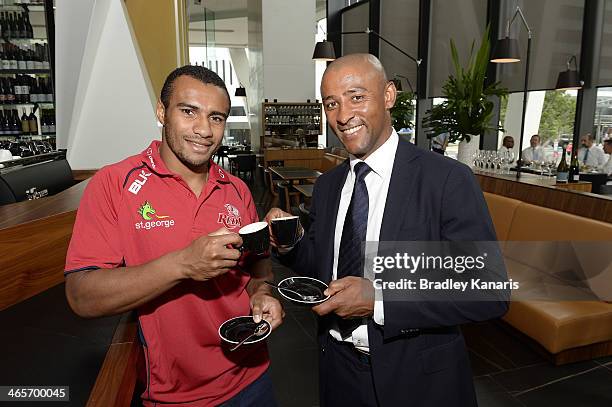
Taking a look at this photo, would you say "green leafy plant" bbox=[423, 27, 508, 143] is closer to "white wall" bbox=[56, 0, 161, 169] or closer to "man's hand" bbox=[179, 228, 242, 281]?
"white wall" bbox=[56, 0, 161, 169]

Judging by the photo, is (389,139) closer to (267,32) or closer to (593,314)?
(593,314)

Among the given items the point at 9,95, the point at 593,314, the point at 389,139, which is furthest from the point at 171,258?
the point at 9,95

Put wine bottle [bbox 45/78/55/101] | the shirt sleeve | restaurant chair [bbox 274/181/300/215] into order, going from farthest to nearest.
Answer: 1. restaurant chair [bbox 274/181/300/215]
2. wine bottle [bbox 45/78/55/101]
3. the shirt sleeve

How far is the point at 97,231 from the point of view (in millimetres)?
1177

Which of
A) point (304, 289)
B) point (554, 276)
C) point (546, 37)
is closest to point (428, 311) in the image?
point (304, 289)

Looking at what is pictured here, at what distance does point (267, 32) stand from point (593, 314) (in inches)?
443

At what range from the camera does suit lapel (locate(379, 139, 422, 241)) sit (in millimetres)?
1381

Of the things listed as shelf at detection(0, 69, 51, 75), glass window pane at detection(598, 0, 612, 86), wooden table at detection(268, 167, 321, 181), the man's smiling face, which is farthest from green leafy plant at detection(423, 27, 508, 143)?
shelf at detection(0, 69, 51, 75)

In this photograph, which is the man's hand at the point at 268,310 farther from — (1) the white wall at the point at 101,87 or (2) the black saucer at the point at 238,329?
(1) the white wall at the point at 101,87

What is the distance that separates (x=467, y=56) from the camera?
827 centimetres

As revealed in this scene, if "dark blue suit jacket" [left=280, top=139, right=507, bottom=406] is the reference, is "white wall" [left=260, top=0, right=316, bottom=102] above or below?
above

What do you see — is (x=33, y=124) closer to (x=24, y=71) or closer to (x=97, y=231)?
(x=24, y=71)

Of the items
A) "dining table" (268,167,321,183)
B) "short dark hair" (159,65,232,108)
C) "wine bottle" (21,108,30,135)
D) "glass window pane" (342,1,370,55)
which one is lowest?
"dining table" (268,167,321,183)

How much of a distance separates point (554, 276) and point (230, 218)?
3.07 meters
